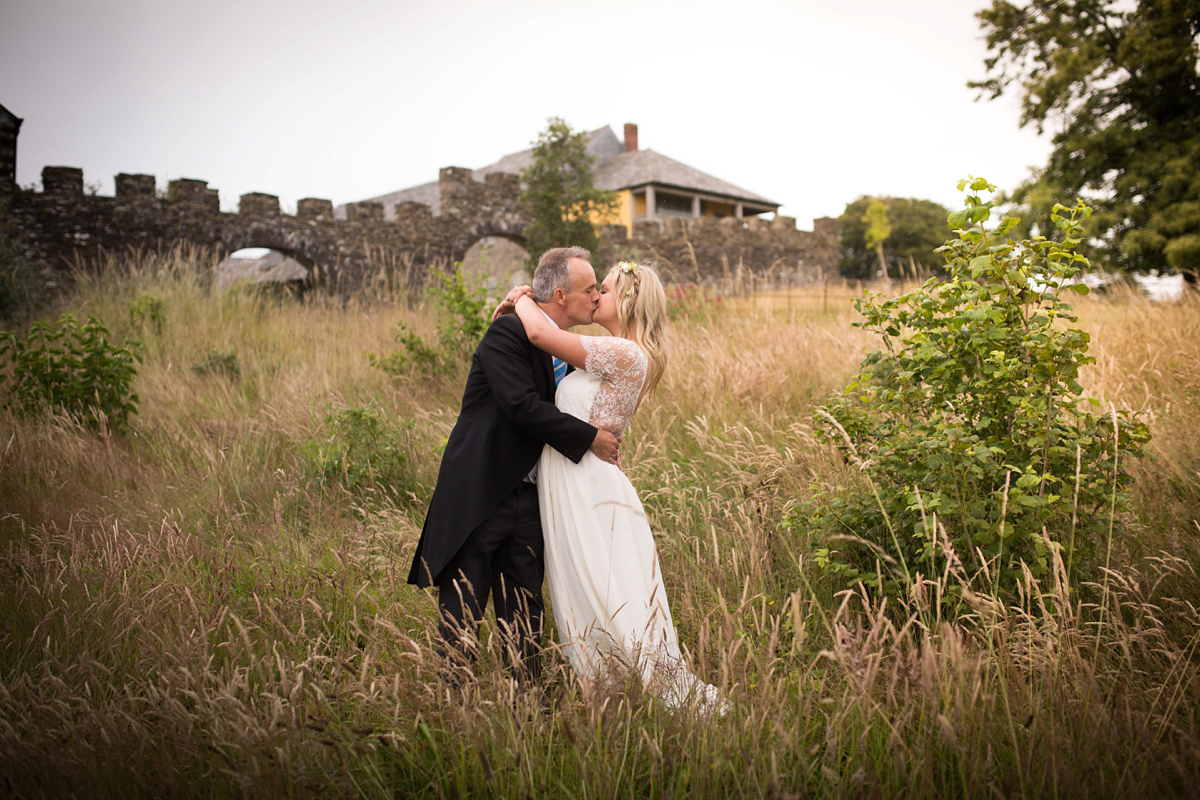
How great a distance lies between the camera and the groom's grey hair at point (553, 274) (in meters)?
2.47

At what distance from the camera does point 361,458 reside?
426cm

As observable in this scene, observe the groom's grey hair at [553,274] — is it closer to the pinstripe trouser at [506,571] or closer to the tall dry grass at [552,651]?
the pinstripe trouser at [506,571]

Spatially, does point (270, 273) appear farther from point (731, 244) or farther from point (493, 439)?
point (493, 439)

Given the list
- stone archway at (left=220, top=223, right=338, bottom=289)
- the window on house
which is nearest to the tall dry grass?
stone archway at (left=220, top=223, right=338, bottom=289)

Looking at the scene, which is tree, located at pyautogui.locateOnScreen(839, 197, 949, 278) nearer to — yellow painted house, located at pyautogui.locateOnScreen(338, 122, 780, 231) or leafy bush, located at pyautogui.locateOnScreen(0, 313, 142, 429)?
yellow painted house, located at pyautogui.locateOnScreen(338, 122, 780, 231)

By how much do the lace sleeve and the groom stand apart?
9 centimetres

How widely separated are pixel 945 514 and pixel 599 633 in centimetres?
→ 133

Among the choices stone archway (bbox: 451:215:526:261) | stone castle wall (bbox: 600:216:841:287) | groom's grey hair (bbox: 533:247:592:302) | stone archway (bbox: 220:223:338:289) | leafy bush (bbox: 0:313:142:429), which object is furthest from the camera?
stone castle wall (bbox: 600:216:841:287)

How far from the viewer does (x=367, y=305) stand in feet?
35.1

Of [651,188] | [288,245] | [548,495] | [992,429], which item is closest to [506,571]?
[548,495]

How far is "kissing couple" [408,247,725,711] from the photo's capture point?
2.28 meters

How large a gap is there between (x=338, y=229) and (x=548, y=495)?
13934 millimetres

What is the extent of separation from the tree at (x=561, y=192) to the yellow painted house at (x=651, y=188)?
10358 millimetres

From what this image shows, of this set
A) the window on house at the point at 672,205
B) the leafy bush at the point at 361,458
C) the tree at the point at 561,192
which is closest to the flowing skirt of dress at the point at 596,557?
the leafy bush at the point at 361,458
